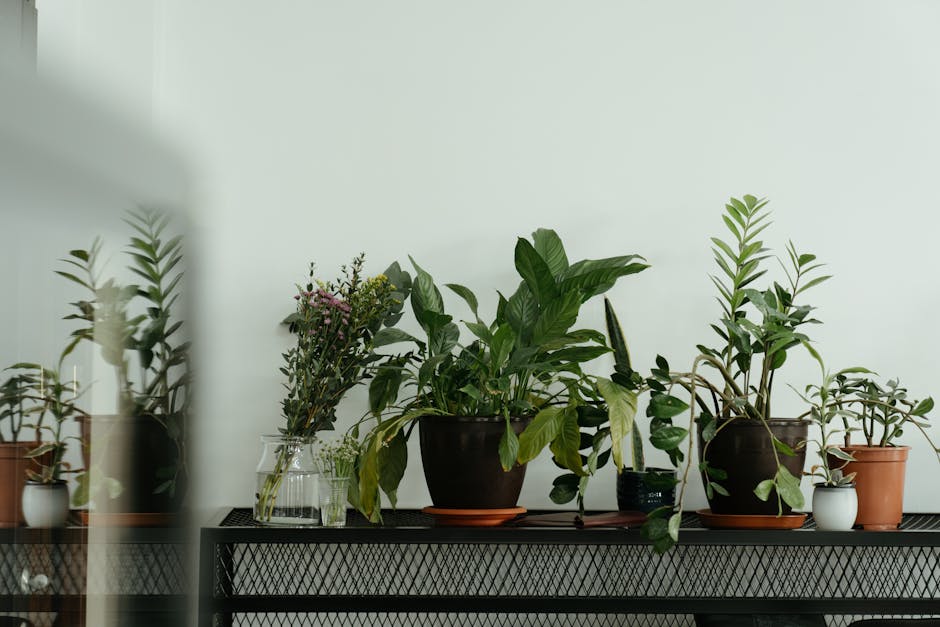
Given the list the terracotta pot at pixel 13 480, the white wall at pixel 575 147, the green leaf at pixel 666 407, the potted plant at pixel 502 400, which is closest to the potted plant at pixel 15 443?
the terracotta pot at pixel 13 480

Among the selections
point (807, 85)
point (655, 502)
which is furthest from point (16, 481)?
point (807, 85)

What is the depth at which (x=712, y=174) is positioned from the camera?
1389 millimetres

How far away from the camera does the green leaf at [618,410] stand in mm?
1041

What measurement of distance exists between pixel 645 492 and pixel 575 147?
1.88 ft

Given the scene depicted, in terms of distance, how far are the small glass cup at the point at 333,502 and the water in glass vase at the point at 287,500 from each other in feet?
A: 0.03

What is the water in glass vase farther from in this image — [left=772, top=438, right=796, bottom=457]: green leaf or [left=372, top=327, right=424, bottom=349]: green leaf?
[left=772, top=438, right=796, bottom=457]: green leaf

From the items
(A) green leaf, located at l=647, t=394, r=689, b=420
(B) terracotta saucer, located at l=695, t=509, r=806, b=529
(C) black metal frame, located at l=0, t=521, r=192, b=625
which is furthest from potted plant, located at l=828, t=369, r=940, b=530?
(C) black metal frame, located at l=0, t=521, r=192, b=625

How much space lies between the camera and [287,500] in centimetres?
111

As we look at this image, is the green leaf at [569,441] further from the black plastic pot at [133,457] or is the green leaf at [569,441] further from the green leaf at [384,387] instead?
the black plastic pot at [133,457]

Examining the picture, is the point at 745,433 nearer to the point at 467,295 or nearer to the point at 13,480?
the point at 467,295

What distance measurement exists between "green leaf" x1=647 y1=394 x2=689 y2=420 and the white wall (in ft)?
0.88

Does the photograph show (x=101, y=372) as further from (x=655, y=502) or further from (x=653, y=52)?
(x=653, y=52)

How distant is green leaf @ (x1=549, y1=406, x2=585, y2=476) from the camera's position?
109 centimetres

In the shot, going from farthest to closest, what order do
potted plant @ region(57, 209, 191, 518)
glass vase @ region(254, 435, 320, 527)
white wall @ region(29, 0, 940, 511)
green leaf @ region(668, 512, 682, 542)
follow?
white wall @ region(29, 0, 940, 511), glass vase @ region(254, 435, 320, 527), green leaf @ region(668, 512, 682, 542), potted plant @ region(57, 209, 191, 518)
